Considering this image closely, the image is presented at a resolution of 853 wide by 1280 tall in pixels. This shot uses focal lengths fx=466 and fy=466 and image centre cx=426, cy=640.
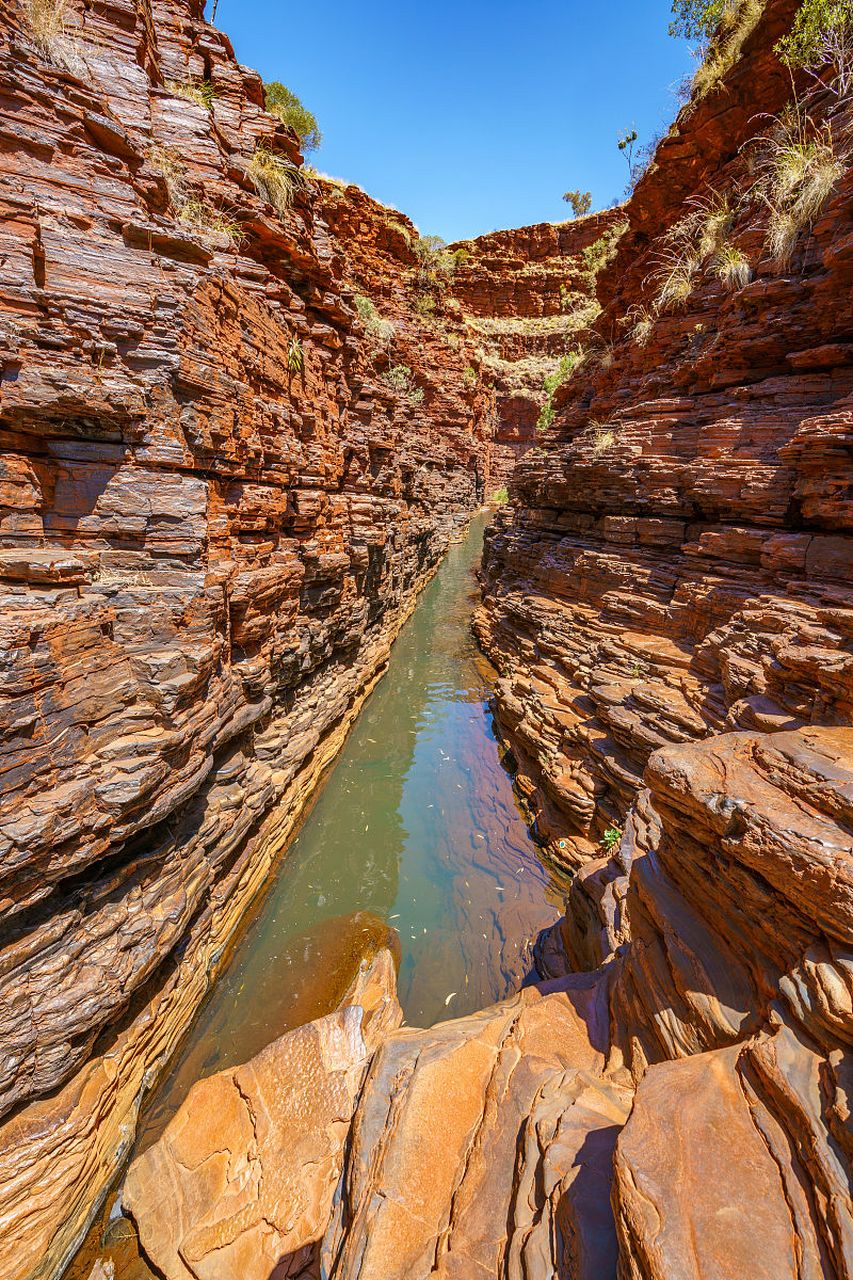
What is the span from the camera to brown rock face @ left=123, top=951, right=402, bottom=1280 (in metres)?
3.71

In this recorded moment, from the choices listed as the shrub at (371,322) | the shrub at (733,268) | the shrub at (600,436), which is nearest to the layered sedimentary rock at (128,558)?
the shrub at (600,436)

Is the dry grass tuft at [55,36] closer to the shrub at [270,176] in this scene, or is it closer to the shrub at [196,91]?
the shrub at [196,91]

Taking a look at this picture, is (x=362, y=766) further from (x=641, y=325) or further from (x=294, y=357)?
(x=641, y=325)

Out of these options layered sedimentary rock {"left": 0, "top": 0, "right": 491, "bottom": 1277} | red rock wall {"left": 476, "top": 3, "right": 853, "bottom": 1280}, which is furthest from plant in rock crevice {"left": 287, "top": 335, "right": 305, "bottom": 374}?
red rock wall {"left": 476, "top": 3, "right": 853, "bottom": 1280}

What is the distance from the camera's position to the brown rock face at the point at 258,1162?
12.2 feet

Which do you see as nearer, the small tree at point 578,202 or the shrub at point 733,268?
the shrub at point 733,268

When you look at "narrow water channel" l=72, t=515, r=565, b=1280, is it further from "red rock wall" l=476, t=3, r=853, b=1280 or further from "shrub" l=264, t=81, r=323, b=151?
"shrub" l=264, t=81, r=323, b=151

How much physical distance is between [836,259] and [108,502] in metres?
11.1

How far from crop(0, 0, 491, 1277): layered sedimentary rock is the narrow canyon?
0.15ft

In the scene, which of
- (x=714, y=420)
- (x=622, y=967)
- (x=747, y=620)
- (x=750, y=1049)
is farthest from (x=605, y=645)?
(x=750, y=1049)

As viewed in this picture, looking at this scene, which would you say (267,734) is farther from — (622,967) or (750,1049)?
(750,1049)

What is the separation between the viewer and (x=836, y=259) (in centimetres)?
724

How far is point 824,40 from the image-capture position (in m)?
8.02

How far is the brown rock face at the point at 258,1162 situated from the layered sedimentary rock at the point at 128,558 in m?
0.64
